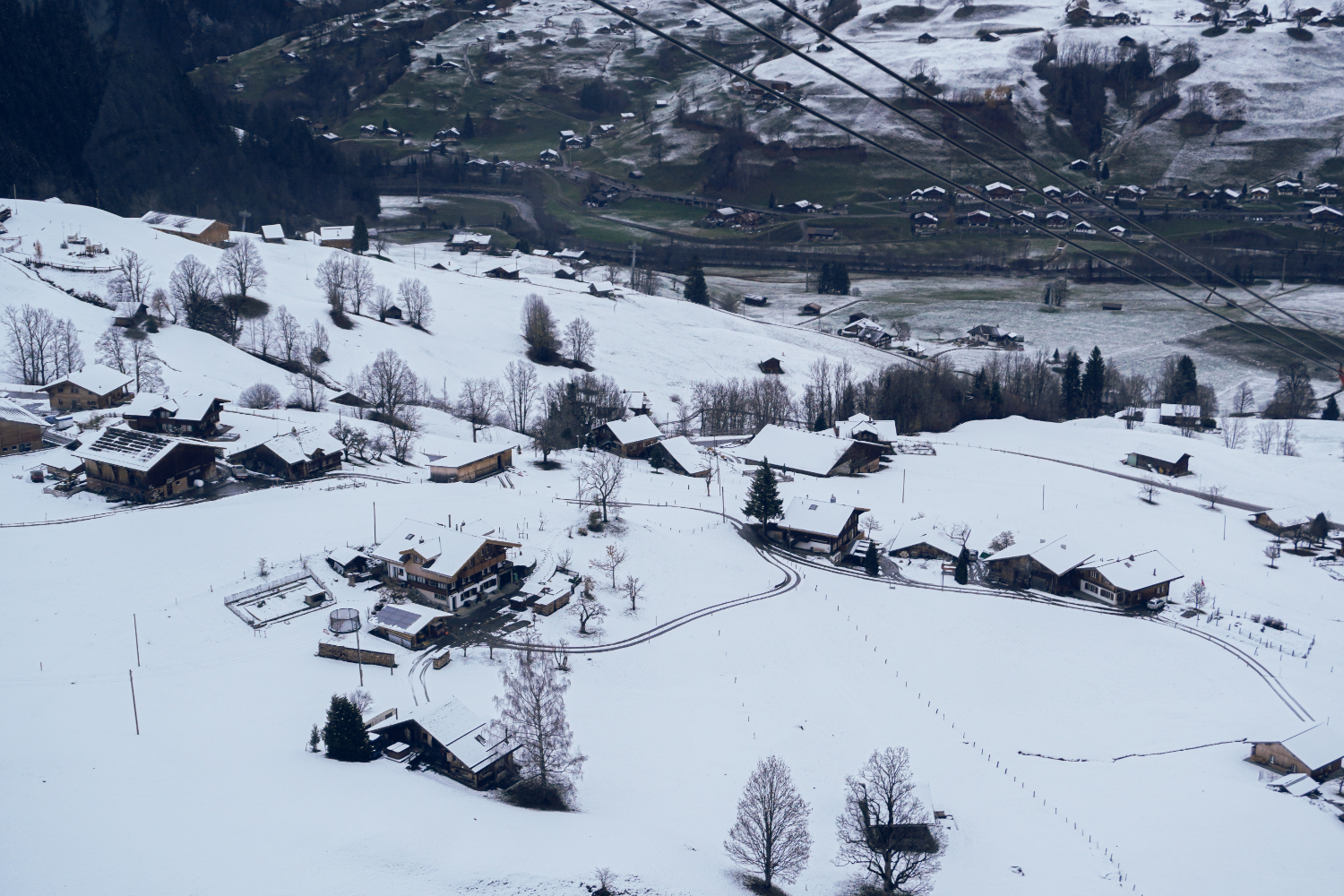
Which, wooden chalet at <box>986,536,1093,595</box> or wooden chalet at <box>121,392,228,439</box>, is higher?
wooden chalet at <box>121,392,228,439</box>

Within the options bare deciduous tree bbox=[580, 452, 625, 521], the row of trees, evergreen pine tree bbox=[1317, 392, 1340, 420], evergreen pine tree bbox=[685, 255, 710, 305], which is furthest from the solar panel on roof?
evergreen pine tree bbox=[685, 255, 710, 305]

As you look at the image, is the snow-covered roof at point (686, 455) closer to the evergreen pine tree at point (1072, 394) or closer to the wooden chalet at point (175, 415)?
the wooden chalet at point (175, 415)

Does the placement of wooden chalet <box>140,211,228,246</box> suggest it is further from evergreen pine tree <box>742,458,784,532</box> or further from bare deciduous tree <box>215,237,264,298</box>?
evergreen pine tree <box>742,458,784,532</box>

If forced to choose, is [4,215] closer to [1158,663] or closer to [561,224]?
[561,224]

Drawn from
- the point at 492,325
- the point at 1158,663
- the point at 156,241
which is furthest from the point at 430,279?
the point at 1158,663

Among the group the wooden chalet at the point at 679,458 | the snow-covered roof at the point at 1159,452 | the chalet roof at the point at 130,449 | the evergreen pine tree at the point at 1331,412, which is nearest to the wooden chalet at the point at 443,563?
the chalet roof at the point at 130,449

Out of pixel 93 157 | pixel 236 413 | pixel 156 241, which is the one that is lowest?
pixel 236 413
